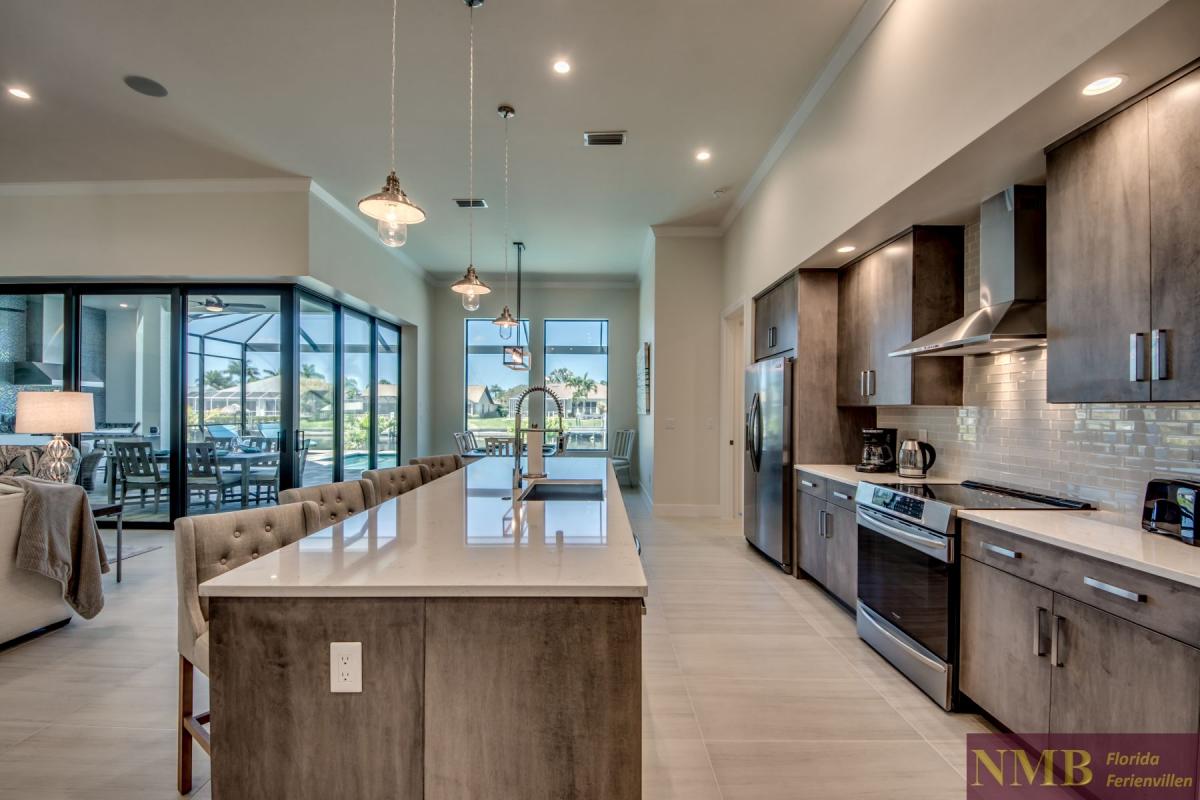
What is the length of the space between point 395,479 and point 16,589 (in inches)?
78.1

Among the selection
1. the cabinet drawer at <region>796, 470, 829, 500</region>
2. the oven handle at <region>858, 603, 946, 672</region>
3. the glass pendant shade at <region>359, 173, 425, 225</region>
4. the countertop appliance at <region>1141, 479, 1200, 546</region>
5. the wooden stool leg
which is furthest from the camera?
the cabinet drawer at <region>796, 470, 829, 500</region>

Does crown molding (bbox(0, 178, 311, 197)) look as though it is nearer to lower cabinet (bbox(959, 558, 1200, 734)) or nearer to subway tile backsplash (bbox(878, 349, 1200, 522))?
subway tile backsplash (bbox(878, 349, 1200, 522))

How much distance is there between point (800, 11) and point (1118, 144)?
5.39ft

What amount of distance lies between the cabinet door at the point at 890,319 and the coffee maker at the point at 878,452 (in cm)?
29

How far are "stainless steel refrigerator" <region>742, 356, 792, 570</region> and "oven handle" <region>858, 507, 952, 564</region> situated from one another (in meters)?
1.11

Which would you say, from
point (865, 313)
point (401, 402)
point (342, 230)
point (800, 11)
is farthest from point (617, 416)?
point (800, 11)

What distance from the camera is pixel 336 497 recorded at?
2426mm

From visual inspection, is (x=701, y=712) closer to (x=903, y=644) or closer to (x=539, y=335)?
(x=903, y=644)

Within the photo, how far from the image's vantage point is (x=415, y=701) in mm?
1187

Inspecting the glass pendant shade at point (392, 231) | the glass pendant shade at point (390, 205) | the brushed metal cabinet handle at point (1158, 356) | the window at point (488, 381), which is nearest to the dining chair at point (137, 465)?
the window at point (488, 381)

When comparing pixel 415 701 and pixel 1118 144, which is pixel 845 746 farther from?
pixel 1118 144

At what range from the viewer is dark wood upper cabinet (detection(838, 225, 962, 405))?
2.93 metres

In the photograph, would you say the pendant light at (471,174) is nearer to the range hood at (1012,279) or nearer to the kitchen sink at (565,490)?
the kitchen sink at (565,490)

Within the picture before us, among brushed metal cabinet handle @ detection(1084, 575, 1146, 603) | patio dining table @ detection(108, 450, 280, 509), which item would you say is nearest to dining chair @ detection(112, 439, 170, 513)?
patio dining table @ detection(108, 450, 280, 509)
